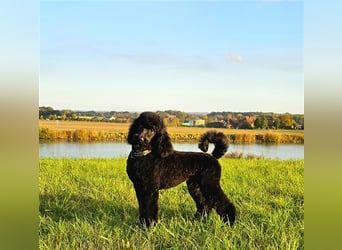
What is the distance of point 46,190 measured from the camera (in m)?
2.96

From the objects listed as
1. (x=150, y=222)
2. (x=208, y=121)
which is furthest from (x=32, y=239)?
(x=208, y=121)

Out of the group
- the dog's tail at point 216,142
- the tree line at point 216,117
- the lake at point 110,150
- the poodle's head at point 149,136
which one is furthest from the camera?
the lake at point 110,150

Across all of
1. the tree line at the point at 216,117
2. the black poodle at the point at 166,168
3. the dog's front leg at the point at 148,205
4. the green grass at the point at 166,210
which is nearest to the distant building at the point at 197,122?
the tree line at the point at 216,117

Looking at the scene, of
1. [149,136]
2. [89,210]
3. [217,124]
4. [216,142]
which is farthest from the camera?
[89,210]

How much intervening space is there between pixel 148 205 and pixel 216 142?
1.83 ft

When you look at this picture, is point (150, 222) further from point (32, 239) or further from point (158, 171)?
point (32, 239)

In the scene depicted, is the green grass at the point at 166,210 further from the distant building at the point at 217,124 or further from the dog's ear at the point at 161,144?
the dog's ear at the point at 161,144

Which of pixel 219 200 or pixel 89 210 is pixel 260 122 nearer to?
pixel 219 200

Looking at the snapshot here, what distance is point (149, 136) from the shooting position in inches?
97.6

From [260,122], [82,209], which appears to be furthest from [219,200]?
[82,209]

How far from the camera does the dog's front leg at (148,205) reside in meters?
2.54

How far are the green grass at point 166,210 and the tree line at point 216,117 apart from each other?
25 centimetres

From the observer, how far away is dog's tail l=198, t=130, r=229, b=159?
2.62 meters
